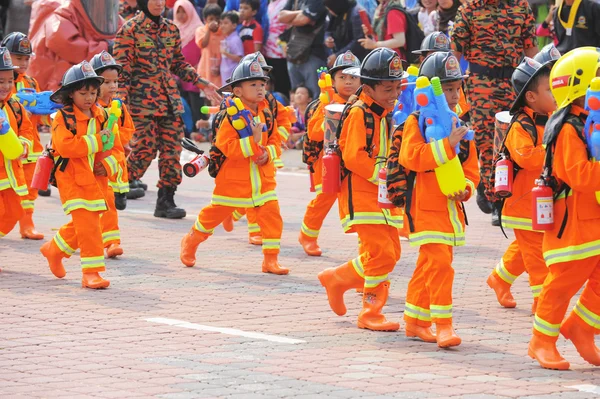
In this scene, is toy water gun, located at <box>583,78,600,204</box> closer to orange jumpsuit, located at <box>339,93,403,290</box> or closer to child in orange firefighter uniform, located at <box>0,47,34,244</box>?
orange jumpsuit, located at <box>339,93,403,290</box>

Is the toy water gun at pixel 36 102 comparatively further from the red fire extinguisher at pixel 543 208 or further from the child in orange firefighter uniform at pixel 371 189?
the red fire extinguisher at pixel 543 208

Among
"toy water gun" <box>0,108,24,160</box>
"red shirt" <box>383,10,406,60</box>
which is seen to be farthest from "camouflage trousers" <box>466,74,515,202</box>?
"toy water gun" <box>0,108,24,160</box>

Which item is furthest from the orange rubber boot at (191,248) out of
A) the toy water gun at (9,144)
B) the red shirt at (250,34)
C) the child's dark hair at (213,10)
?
the child's dark hair at (213,10)

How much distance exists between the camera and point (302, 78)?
63.0 feet

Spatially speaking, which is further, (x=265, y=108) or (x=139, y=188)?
(x=139, y=188)

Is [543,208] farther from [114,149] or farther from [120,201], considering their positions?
[120,201]

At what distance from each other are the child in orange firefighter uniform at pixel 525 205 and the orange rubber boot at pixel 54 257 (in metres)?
3.44

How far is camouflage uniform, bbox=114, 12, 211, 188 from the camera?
45.0 ft

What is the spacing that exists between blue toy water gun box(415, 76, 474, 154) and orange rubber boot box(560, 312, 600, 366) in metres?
1.34

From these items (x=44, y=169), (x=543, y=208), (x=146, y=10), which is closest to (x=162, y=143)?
(x=146, y=10)

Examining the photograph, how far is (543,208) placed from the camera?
7.53m

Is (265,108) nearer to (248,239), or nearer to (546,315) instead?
(248,239)

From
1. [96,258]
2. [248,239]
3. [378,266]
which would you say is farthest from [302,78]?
[378,266]

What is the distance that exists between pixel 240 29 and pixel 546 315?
12.9 meters
